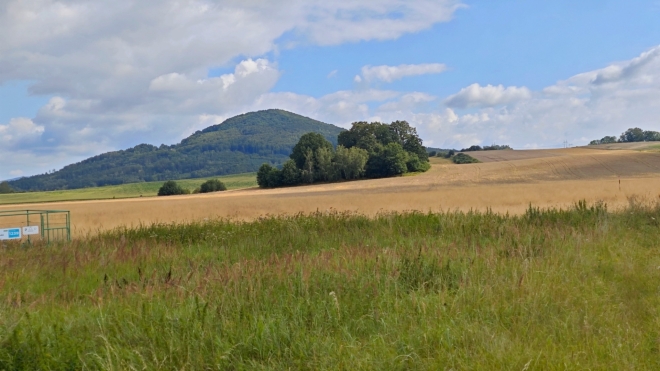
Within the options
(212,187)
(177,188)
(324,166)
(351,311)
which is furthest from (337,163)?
(351,311)

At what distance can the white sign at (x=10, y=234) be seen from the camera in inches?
550

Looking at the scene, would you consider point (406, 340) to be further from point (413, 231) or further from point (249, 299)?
point (413, 231)

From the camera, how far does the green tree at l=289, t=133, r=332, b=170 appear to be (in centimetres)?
8844

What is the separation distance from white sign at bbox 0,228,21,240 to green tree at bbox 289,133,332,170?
242ft

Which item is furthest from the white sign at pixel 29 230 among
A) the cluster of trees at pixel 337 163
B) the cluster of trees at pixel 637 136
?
the cluster of trees at pixel 637 136

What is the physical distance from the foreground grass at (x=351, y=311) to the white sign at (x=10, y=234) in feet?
18.4

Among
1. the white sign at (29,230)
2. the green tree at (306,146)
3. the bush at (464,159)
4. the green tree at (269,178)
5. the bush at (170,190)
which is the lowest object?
the bush at (170,190)

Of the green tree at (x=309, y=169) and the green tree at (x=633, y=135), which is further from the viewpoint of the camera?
the green tree at (x=633, y=135)

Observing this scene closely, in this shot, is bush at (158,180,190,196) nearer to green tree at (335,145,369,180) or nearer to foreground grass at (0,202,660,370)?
green tree at (335,145,369,180)

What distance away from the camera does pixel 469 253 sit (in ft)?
26.4

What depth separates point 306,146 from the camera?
3492 inches

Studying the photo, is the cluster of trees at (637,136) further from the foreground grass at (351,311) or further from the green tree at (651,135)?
the foreground grass at (351,311)

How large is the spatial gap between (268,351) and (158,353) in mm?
994

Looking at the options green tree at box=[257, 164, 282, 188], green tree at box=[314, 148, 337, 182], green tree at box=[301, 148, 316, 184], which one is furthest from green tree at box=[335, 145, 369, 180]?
green tree at box=[257, 164, 282, 188]
